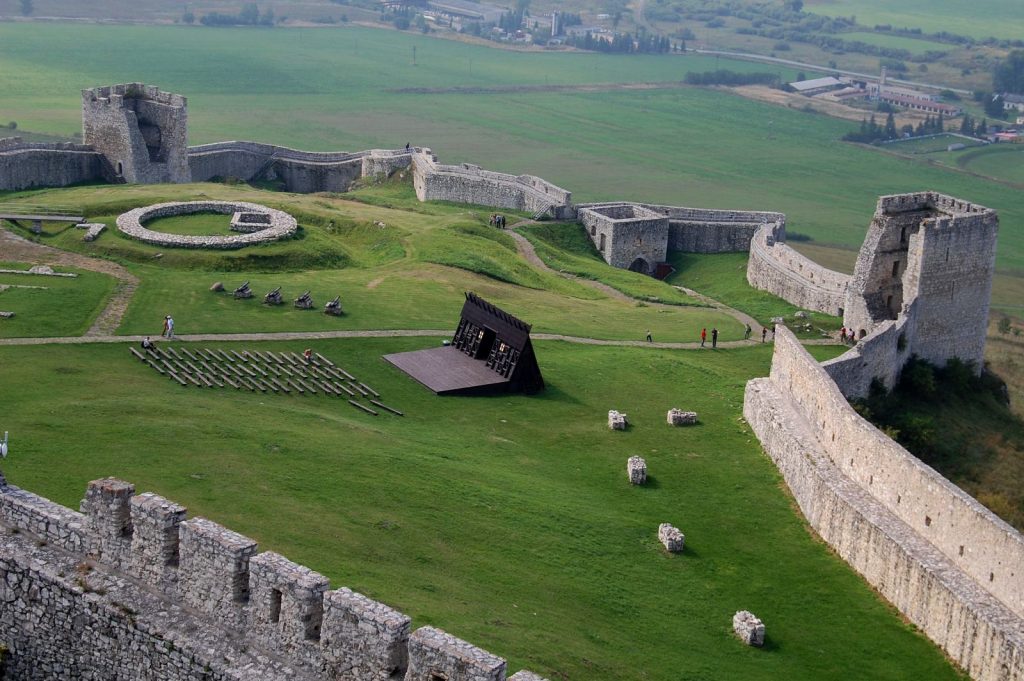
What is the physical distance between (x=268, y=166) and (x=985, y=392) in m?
62.4

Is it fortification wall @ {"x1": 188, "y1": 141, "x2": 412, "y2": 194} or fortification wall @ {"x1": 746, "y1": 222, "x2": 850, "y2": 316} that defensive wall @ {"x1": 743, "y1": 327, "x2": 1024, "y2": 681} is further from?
fortification wall @ {"x1": 188, "y1": 141, "x2": 412, "y2": 194}

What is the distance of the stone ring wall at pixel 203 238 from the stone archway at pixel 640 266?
26495 mm

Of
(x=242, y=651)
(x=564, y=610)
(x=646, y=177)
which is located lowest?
(x=646, y=177)

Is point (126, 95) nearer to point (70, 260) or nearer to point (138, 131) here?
point (138, 131)

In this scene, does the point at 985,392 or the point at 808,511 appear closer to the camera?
the point at 808,511

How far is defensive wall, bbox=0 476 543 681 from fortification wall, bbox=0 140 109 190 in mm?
69826

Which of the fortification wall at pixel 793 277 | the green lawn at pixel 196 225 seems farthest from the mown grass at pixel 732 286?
the green lawn at pixel 196 225

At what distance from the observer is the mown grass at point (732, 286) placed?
76438 mm

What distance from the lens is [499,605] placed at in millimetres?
33281

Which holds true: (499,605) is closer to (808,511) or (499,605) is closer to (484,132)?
(808,511)

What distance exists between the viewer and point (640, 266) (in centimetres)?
9950

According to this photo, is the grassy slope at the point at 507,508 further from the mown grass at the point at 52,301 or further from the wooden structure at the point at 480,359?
the mown grass at the point at 52,301

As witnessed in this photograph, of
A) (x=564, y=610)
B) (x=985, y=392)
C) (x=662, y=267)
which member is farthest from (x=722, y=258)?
(x=564, y=610)

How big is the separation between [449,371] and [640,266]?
4470 centimetres
